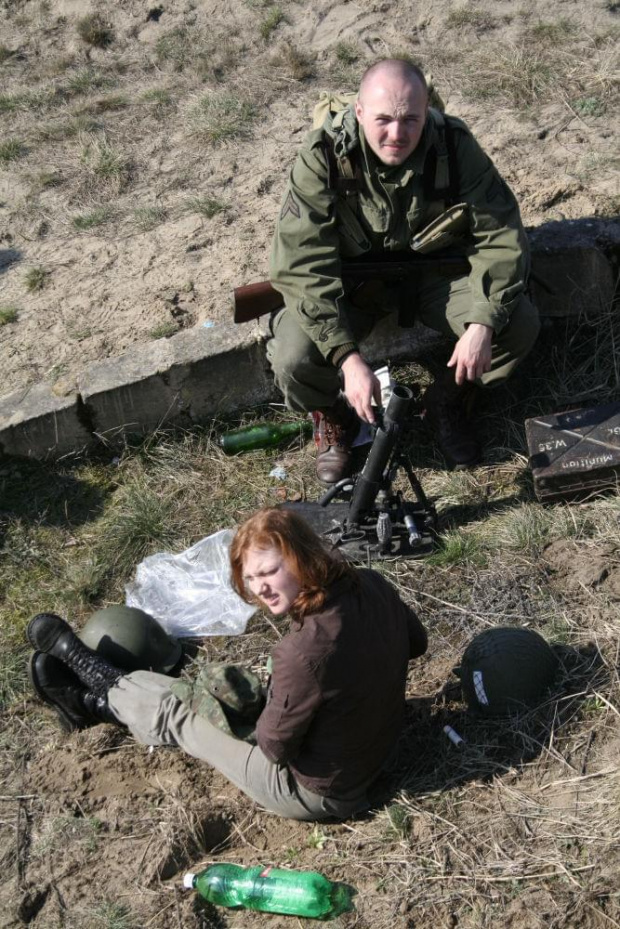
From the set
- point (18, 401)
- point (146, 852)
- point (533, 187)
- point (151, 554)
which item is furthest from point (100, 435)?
point (533, 187)

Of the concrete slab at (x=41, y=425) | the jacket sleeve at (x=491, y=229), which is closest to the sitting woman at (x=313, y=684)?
the jacket sleeve at (x=491, y=229)

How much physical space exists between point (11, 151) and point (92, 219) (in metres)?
1.25

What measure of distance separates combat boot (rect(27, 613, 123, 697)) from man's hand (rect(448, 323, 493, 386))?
1.99 meters

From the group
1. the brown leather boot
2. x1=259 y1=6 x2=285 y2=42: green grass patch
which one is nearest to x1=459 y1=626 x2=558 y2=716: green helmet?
the brown leather boot

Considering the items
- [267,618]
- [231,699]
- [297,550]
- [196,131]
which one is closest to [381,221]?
[267,618]

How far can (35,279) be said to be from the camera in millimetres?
6160

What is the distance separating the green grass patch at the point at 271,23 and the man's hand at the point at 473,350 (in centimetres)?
455

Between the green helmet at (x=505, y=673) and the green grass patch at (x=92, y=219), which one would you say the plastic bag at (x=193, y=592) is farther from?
the green grass patch at (x=92, y=219)

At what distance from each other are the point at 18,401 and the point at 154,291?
1.14 metres

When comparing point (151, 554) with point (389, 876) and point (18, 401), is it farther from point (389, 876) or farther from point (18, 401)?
point (389, 876)

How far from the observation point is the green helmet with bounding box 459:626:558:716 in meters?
3.46

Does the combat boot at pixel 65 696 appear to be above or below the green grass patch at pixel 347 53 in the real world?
below

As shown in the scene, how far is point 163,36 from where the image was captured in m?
8.02

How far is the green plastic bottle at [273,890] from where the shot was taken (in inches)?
121
